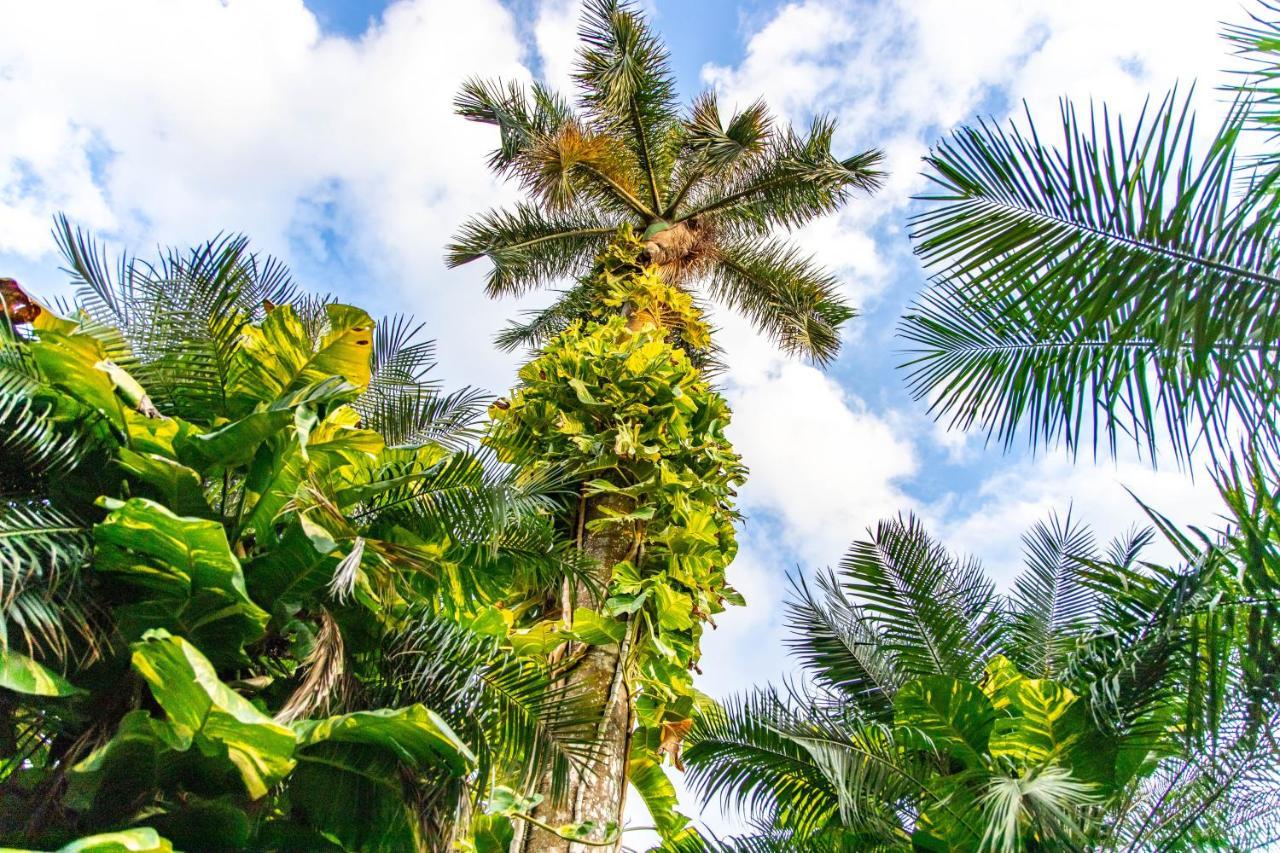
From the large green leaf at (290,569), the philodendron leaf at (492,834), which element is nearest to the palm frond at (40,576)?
the large green leaf at (290,569)

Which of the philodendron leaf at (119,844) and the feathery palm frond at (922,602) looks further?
the feathery palm frond at (922,602)

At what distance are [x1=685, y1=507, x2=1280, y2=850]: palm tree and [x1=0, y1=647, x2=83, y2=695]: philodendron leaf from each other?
10.1 feet

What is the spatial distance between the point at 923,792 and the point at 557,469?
236 centimetres

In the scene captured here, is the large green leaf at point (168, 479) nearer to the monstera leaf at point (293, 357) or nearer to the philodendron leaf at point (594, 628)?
the monstera leaf at point (293, 357)

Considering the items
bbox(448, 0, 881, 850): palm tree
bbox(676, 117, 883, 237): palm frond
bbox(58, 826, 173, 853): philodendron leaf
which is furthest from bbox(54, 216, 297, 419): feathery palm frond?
bbox(676, 117, 883, 237): palm frond

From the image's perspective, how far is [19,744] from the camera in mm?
2646

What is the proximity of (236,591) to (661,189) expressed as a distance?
20.4 feet

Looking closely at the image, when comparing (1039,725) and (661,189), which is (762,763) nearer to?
(1039,725)

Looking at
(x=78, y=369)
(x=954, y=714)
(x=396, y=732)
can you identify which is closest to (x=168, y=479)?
(x=78, y=369)

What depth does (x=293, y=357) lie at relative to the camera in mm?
3215

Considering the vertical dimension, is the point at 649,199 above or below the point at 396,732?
above

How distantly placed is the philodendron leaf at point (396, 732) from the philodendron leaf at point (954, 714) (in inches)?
97.5

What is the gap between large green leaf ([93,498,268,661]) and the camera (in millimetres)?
2459

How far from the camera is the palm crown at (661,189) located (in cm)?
763
